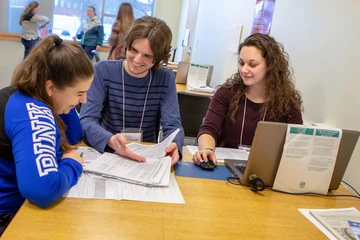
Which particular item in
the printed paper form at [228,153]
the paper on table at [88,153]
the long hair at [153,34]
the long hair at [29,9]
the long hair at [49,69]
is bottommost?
the printed paper form at [228,153]

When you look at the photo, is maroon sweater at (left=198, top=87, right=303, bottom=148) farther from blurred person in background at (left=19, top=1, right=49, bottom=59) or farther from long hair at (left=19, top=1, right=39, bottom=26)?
long hair at (left=19, top=1, right=39, bottom=26)

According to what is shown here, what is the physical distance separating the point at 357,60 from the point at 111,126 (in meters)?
1.16

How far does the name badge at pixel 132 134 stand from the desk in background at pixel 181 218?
1.70ft

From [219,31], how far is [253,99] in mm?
2223

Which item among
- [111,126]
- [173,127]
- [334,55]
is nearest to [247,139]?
[173,127]

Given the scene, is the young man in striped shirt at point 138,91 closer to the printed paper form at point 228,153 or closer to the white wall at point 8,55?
the printed paper form at point 228,153

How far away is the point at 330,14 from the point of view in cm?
171

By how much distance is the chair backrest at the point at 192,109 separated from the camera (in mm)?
3371

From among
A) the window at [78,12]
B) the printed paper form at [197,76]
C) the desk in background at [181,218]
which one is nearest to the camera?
the desk in background at [181,218]

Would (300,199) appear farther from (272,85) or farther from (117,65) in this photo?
(117,65)

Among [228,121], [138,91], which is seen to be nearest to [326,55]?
[228,121]

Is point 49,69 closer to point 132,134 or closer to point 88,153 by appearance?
point 88,153

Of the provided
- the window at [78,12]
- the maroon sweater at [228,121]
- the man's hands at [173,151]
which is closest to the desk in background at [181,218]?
the man's hands at [173,151]

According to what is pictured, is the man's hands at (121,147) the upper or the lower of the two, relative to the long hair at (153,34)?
lower
